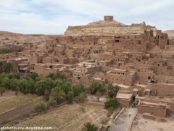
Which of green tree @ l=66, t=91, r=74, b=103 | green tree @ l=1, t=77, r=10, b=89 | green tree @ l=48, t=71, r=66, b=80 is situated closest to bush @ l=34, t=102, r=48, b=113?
green tree @ l=66, t=91, r=74, b=103

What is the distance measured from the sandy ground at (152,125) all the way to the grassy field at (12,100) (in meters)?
7.18

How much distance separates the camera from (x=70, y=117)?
15.9m

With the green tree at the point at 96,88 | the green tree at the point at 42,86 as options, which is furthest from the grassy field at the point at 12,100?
the green tree at the point at 96,88

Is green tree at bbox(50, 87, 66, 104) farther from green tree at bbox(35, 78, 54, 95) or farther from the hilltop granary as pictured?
the hilltop granary

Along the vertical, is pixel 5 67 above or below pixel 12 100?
above

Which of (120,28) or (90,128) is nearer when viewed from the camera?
(90,128)

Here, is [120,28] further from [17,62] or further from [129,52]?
[17,62]

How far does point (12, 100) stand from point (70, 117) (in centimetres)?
468

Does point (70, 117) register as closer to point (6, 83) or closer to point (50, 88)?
point (50, 88)

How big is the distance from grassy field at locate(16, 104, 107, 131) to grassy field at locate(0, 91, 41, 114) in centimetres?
214

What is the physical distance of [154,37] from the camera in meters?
27.9

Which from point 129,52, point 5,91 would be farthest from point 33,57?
point 129,52

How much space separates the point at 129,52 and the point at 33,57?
890 cm

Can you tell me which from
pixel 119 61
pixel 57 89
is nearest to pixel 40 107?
pixel 57 89
